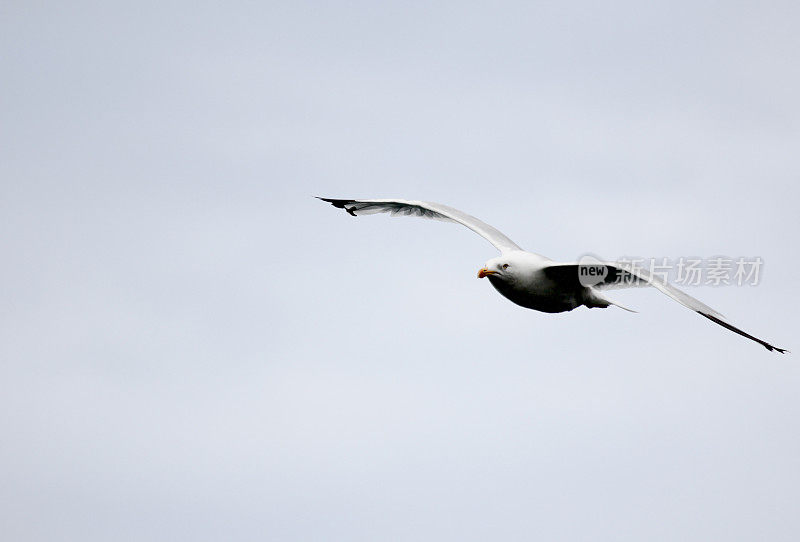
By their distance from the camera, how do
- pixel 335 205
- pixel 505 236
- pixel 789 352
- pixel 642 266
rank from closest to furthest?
pixel 789 352 < pixel 642 266 < pixel 505 236 < pixel 335 205

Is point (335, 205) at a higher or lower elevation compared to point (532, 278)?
higher

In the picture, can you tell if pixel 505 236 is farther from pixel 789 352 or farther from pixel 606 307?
pixel 789 352

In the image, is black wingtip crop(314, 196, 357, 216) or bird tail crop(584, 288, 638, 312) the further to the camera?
black wingtip crop(314, 196, 357, 216)

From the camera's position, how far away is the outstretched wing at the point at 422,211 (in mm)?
21484

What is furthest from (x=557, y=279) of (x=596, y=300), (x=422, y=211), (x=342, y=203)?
(x=342, y=203)

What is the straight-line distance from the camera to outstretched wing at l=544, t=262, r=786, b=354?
1681cm

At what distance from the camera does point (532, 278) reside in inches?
726

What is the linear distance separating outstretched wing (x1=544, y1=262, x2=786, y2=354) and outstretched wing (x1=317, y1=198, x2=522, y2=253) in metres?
2.68

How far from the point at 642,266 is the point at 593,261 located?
33.0 inches

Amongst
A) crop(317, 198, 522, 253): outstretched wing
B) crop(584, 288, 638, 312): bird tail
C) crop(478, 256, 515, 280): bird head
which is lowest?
crop(584, 288, 638, 312): bird tail

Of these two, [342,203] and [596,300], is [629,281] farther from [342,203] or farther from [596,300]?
[342,203]

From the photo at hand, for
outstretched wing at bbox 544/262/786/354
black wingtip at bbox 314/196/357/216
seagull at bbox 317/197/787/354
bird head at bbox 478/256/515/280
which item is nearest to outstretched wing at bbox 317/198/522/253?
black wingtip at bbox 314/196/357/216

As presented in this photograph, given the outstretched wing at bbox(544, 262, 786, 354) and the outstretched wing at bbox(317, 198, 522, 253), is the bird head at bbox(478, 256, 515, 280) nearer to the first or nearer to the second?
the outstretched wing at bbox(544, 262, 786, 354)

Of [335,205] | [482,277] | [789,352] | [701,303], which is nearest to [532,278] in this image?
[482,277]
